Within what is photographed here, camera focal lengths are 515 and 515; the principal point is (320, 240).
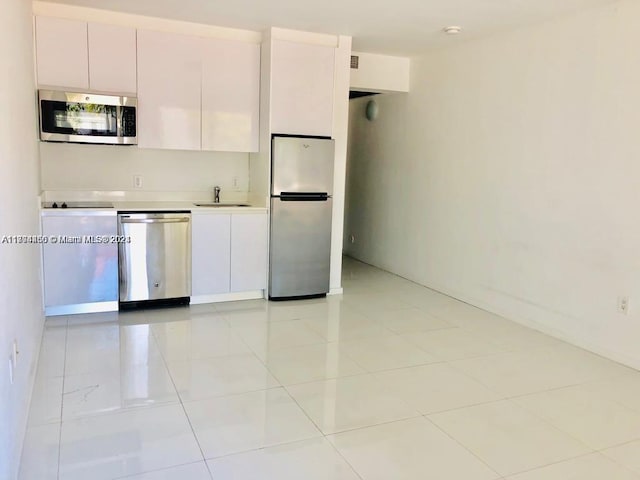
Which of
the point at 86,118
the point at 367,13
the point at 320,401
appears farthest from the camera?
the point at 86,118

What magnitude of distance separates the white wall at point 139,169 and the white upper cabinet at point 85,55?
63 centimetres

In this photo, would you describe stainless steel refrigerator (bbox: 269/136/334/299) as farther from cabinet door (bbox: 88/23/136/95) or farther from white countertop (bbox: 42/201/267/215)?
cabinet door (bbox: 88/23/136/95)

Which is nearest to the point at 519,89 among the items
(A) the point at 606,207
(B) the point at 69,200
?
(A) the point at 606,207

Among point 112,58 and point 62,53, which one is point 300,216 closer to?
point 112,58

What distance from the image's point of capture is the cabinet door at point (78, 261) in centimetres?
399

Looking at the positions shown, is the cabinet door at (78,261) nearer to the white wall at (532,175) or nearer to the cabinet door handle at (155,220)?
the cabinet door handle at (155,220)

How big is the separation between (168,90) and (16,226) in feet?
7.63

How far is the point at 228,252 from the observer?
4586 mm

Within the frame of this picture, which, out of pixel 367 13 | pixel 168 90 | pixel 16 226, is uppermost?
pixel 367 13

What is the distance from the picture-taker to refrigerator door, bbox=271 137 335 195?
453 cm

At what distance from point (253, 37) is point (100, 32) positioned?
50.5 inches

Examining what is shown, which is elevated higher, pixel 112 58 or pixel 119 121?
pixel 112 58

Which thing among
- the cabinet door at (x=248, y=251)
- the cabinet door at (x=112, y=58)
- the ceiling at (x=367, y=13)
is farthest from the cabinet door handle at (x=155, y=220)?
the ceiling at (x=367, y=13)

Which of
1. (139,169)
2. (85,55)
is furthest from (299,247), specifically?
(85,55)
